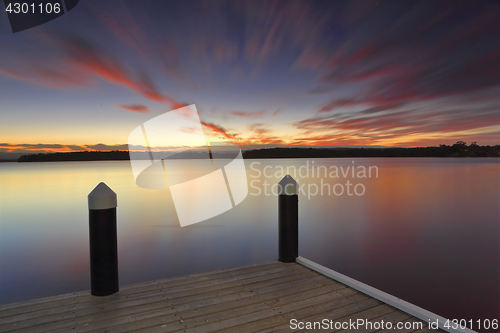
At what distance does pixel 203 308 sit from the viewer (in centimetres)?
236

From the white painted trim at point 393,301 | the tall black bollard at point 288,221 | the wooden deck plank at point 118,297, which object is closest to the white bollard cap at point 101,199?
the wooden deck plank at point 118,297

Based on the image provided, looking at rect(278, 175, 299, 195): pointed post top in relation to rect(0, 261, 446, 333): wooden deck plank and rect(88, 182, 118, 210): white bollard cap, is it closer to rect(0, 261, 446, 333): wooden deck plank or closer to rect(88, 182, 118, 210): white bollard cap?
rect(0, 261, 446, 333): wooden deck plank

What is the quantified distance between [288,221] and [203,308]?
161 centimetres

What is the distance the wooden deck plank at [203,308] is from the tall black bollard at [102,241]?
12cm

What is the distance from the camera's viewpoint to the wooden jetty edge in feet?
6.72

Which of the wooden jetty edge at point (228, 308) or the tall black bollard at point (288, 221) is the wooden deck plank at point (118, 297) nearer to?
the wooden jetty edge at point (228, 308)

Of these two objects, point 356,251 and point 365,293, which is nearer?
point 365,293

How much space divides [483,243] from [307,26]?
9507mm

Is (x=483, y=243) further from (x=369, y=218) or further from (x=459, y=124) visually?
(x=459, y=124)

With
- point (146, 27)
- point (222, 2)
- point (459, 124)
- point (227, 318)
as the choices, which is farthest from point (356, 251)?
point (459, 124)

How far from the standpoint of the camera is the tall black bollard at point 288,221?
11.5 ft

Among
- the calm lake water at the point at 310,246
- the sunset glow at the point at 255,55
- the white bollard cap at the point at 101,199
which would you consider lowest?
the calm lake water at the point at 310,246

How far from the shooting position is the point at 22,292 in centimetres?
498

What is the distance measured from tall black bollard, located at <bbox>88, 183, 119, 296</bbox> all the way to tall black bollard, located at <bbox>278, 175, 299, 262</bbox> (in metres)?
2.03
